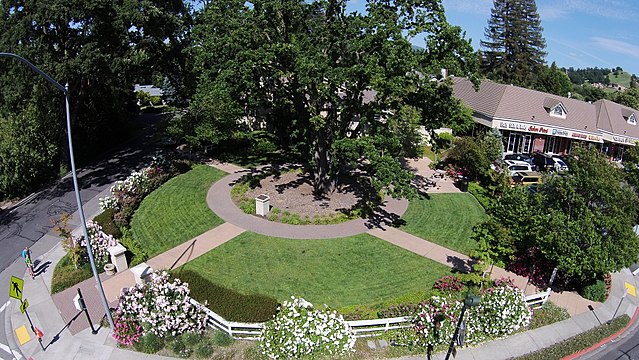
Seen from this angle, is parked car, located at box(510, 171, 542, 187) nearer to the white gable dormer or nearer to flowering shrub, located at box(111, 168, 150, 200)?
the white gable dormer

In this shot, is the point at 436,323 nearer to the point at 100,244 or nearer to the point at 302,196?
the point at 302,196

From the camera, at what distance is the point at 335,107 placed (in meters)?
23.4

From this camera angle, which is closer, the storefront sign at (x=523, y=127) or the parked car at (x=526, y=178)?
the parked car at (x=526, y=178)

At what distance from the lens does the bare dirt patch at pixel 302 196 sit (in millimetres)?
23578

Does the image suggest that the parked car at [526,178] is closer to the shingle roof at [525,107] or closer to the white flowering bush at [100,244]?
the shingle roof at [525,107]

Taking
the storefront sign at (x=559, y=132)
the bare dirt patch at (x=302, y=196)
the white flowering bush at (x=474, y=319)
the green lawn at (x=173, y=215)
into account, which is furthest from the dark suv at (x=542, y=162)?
the green lawn at (x=173, y=215)

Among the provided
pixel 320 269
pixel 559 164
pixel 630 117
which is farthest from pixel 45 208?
pixel 630 117

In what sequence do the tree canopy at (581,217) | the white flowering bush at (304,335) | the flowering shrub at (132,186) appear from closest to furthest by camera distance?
the white flowering bush at (304,335)
the tree canopy at (581,217)
the flowering shrub at (132,186)

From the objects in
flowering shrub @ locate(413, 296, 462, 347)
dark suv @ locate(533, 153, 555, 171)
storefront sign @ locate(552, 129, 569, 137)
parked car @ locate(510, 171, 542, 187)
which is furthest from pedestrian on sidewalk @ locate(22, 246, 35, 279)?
storefront sign @ locate(552, 129, 569, 137)

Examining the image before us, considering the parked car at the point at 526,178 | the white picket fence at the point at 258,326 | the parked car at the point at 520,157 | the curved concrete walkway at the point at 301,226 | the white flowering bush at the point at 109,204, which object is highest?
the parked car at the point at 520,157

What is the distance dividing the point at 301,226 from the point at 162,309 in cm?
936

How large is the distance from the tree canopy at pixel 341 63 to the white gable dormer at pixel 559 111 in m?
21.7

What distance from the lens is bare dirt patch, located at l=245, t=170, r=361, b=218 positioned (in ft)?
77.4

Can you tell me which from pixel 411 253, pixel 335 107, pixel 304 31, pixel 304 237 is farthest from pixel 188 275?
pixel 304 31
